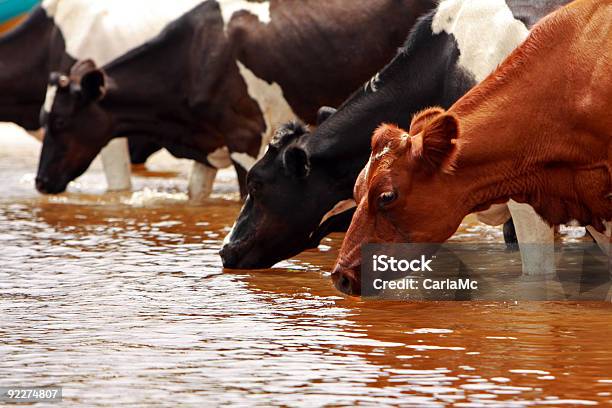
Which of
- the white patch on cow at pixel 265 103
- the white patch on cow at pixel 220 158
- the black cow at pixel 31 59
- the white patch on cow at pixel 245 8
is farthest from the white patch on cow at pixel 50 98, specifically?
the white patch on cow at pixel 265 103

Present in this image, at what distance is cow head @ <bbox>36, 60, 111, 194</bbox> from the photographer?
12.6 meters

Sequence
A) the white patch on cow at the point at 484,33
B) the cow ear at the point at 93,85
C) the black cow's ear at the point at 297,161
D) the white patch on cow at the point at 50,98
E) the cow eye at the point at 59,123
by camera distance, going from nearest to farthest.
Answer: the white patch on cow at the point at 484,33 < the black cow's ear at the point at 297,161 < the cow ear at the point at 93,85 < the cow eye at the point at 59,123 < the white patch on cow at the point at 50,98

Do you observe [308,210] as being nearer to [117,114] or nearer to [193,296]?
[193,296]

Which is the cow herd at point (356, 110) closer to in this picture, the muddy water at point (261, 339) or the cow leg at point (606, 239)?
the cow leg at point (606, 239)

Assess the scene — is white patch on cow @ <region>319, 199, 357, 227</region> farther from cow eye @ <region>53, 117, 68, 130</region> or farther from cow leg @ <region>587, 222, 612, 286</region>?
cow eye @ <region>53, 117, 68, 130</region>

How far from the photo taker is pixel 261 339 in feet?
21.4

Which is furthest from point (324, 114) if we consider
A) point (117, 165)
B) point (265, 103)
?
point (117, 165)

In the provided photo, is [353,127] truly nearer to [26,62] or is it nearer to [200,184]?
[200,184]

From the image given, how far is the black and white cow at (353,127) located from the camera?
8.03 m

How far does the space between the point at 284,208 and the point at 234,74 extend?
3607 mm

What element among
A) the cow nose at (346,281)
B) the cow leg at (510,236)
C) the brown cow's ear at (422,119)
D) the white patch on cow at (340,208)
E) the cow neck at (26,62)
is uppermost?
the cow neck at (26,62)

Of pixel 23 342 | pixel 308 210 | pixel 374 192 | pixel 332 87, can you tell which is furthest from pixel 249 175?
pixel 332 87

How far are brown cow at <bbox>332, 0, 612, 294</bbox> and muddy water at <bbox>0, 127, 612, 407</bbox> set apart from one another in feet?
1.61

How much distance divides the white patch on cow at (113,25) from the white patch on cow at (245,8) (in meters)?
1.10
